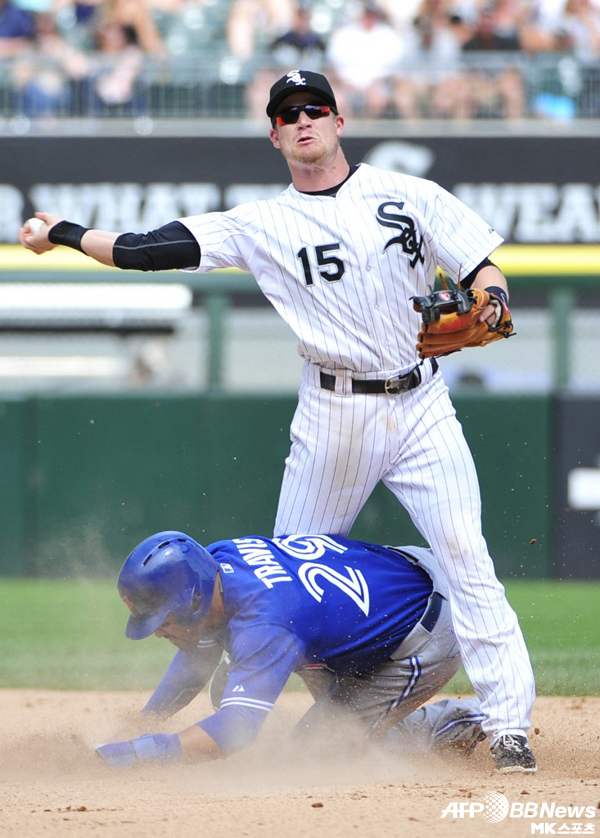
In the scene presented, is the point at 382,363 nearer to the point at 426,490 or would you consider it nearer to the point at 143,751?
the point at 426,490

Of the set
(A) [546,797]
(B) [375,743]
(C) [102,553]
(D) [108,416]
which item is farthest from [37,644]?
(A) [546,797]

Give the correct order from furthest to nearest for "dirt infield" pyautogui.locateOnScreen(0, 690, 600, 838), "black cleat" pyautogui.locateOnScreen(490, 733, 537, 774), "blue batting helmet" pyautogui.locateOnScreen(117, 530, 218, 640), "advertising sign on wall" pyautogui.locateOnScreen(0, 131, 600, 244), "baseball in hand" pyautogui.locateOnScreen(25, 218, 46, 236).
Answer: "advertising sign on wall" pyautogui.locateOnScreen(0, 131, 600, 244), "baseball in hand" pyautogui.locateOnScreen(25, 218, 46, 236), "black cleat" pyautogui.locateOnScreen(490, 733, 537, 774), "blue batting helmet" pyautogui.locateOnScreen(117, 530, 218, 640), "dirt infield" pyautogui.locateOnScreen(0, 690, 600, 838)

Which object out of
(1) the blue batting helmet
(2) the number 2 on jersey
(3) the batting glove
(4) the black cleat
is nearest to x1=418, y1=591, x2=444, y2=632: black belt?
(4) the black cleat

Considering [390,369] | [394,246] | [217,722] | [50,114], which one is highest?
[50,114]

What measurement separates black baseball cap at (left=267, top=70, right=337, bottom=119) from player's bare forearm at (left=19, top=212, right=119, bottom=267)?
1.96 feet

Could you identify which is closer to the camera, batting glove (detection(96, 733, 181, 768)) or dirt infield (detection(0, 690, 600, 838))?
dirt infield (detection(0, 690, 600, 838))

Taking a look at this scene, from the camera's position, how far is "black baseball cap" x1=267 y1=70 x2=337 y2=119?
3566 millimetres

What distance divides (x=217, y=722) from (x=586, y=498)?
5.69m

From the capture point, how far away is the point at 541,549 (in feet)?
27.3

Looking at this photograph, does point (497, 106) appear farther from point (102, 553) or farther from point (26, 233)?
point (26, 233)

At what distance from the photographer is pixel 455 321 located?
3344mm

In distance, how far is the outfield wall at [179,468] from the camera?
828 centimetres

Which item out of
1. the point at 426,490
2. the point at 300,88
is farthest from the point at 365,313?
the point at 300,88

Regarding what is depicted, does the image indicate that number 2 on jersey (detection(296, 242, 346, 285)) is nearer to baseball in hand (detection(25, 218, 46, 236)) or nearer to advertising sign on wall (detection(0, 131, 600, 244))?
baseball in hand (detection(25, 218, 46, 236))
